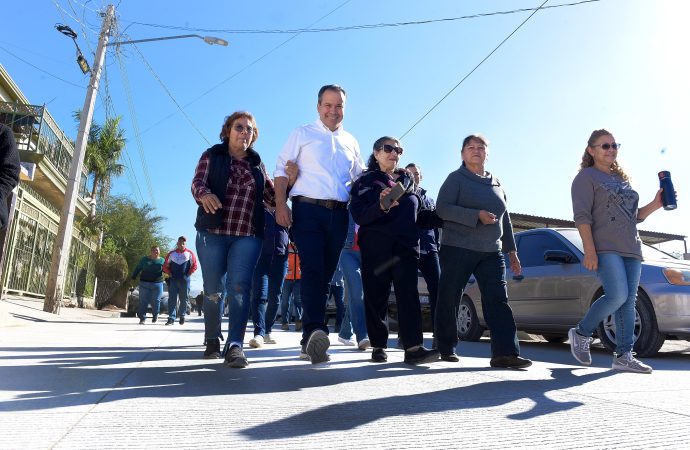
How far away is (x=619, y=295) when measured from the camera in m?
4.27

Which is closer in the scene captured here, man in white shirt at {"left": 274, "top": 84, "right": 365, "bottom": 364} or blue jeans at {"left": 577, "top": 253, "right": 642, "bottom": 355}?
man in white shirt at {"left": 274, "top": 84, "right": 365, "bottom": 364}

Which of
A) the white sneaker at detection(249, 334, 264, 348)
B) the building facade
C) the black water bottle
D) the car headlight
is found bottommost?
the white sneaker at detection(249, 334, 264, 348)

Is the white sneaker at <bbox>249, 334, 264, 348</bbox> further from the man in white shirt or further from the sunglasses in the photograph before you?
the sunglasses

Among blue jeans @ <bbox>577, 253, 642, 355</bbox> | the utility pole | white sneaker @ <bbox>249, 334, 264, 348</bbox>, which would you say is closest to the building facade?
the utility pole

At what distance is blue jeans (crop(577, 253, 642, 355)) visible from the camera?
4277 mm

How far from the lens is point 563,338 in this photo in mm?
8648

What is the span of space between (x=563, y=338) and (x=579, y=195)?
4.86 metres

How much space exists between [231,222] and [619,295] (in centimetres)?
299

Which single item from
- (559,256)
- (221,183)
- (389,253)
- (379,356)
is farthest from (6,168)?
(559,256)

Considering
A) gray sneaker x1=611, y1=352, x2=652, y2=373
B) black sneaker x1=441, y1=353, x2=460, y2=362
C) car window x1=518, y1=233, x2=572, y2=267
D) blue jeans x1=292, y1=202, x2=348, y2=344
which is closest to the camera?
blue jeans x1=292, y1=202, x2=348, y2=344

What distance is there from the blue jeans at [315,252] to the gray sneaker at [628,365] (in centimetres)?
228

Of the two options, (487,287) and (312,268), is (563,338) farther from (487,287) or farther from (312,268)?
(312,268)

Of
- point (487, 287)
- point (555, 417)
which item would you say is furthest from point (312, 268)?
point (555, 417)

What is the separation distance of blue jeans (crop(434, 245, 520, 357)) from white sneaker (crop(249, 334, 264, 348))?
2.13 metres
